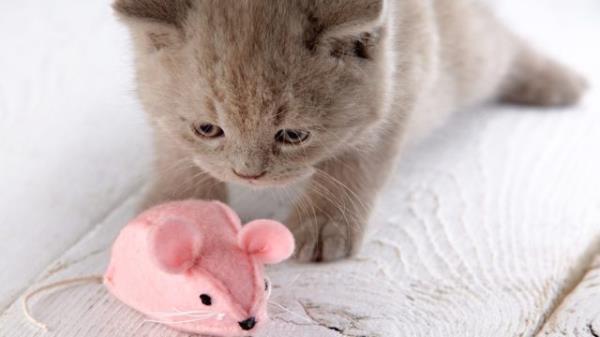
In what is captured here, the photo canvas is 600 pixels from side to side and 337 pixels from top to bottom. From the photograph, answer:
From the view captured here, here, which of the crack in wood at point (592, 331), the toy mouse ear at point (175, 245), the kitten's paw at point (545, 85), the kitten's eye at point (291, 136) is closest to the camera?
the toy mouse ear at point (175, 245)

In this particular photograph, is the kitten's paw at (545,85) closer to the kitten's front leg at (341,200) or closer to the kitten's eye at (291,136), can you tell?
the kitten's front leg at (341,200)

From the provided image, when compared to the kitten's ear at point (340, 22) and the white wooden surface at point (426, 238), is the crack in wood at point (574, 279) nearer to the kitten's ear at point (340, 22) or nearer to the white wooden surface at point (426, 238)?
the white wooden surface at point (426, 238)

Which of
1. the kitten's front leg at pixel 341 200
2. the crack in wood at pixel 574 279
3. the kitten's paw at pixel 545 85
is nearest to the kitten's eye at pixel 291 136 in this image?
the kitten's front leg at pixel 341 200

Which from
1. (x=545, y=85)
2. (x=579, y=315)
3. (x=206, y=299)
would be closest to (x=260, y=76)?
(x=206, y=299)

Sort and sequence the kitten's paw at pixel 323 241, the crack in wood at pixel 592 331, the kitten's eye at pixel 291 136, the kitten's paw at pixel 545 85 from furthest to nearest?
the kitten's paw at pixel 545 85 < the kitten's paw at pixel 323 241 < the kitten's eye at pixel 291 136 < the crack in wood at pixel 592 331

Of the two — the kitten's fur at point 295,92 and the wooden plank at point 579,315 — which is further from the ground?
the kitten's fur at point 295,92

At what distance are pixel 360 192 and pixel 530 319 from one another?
498 millimetres

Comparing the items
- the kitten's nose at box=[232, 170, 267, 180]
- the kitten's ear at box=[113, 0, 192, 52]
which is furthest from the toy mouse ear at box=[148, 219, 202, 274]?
the kitten's ear at box=[113, 0, 192, 52]

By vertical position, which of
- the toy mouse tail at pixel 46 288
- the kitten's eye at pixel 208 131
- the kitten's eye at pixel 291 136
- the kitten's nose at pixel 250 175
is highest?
the kitten's eye at pixel 291 136

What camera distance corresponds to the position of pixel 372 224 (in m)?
1.83

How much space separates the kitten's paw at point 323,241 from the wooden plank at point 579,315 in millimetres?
446

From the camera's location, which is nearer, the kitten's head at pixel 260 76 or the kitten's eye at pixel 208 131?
the kitten's head at pixel 260 76

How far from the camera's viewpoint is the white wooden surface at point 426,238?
1.45 meters

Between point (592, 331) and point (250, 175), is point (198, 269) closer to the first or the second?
point (250, 175)
